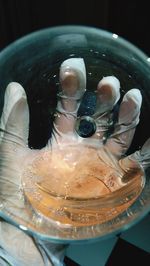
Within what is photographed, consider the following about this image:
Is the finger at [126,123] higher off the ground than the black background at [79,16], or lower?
lower

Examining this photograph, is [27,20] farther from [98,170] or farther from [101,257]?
[101,257]

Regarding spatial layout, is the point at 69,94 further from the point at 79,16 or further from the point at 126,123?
the point at 79,16

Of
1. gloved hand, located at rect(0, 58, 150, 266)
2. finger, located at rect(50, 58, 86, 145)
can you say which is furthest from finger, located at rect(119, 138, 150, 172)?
finger, located at rect(50, 58, 86, 145)

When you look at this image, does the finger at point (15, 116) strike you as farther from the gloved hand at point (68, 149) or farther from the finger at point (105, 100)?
the finger at point (105, 100)

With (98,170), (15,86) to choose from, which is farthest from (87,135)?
(15,86)

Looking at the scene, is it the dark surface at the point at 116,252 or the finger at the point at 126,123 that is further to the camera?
the dark surface at the point at 116,252

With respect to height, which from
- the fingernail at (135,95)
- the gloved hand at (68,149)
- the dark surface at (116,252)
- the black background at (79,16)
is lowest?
the dark surface at (116,252)

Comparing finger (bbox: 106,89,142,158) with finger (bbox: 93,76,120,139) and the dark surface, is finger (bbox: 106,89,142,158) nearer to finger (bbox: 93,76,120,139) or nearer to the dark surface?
finger (bbox: 93,76,120,139)

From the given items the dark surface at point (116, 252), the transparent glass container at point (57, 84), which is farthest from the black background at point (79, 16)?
the dark surface at point (116, 252)
